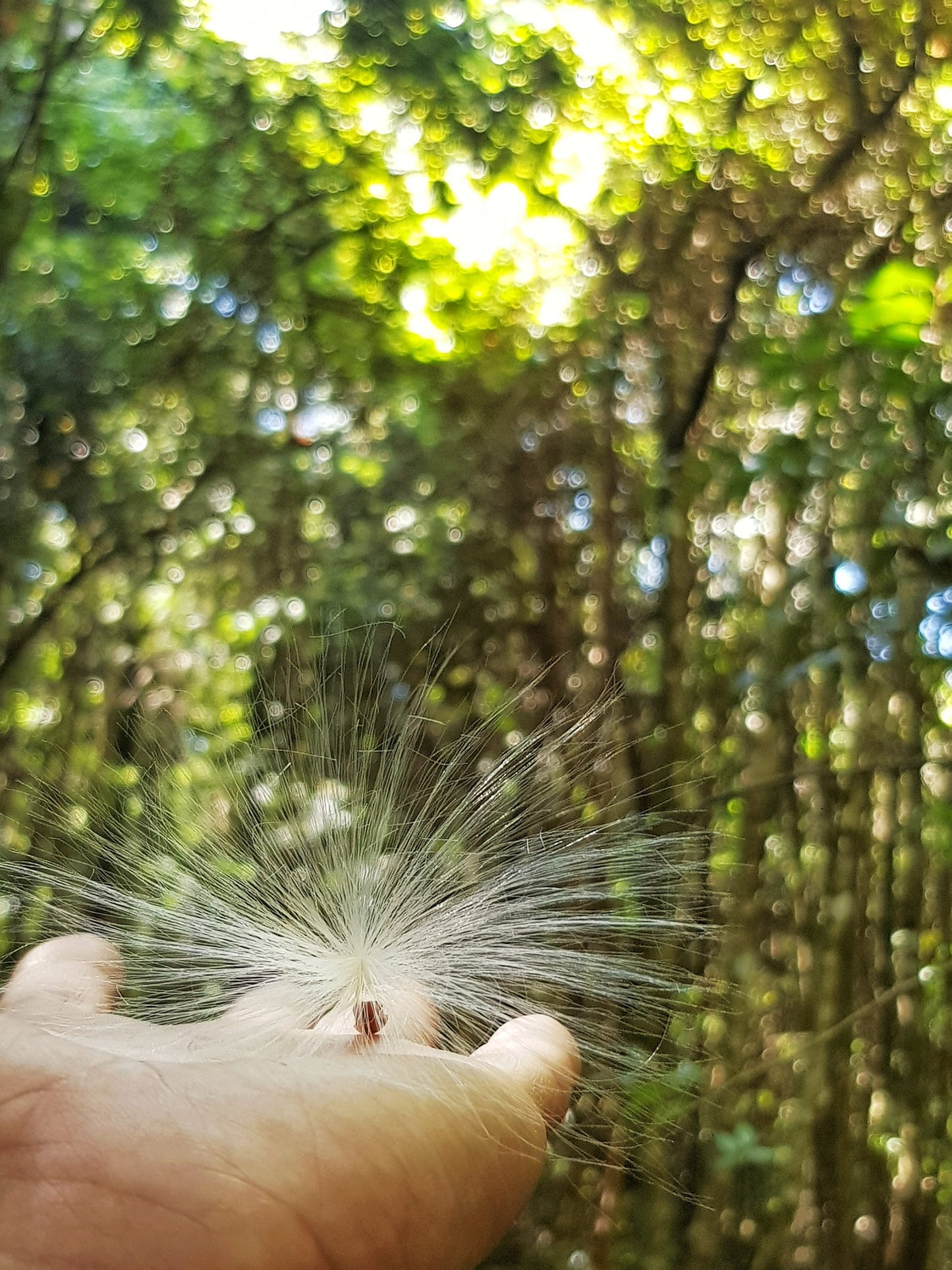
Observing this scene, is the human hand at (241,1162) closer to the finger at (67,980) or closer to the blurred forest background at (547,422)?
the finger at (67,980)

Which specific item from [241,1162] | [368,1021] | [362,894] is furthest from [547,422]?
[241,1162]

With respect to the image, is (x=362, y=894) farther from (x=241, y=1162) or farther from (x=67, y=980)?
(x=241, y=1162)

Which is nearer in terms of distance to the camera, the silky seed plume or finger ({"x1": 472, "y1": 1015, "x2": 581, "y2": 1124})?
finger ({"x1": 472, "y1": 1015, "x2": 581, "y2": 1124})

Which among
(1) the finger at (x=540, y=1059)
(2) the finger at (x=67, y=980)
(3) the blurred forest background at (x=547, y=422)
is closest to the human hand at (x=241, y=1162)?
(1) the finger at (x=540, y=1059)

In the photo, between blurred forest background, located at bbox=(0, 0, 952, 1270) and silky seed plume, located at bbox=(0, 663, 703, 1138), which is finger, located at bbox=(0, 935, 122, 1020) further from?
blurred forest background, located at bbox=(0, 0, 952, 1270)

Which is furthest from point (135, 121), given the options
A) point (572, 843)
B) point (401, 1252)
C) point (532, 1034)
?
point (401, 1252)

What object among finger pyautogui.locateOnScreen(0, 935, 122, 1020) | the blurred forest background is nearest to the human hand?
finger pyautogui.locateOnScreen(0, 935, 122, 1020)
